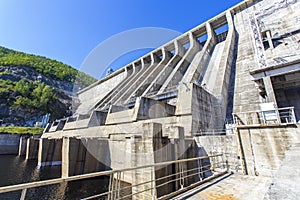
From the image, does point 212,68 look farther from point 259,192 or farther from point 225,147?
point 259,192

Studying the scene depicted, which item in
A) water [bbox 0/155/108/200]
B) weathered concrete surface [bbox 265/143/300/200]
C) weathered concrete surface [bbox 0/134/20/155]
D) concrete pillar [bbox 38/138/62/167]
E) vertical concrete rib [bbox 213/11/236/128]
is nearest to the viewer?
weathered concrete surface [bbox 265/143/300/200]

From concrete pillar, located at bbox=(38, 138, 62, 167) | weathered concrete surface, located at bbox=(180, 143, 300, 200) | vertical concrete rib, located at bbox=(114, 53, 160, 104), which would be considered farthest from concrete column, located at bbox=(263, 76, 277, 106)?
concrete pillar, located at bbox=(38, 138, 62, 167)

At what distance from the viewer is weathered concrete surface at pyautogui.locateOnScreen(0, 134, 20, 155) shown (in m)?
25.6

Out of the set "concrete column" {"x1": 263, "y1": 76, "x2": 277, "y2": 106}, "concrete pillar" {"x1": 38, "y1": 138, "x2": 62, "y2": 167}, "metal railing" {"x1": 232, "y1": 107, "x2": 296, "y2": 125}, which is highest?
"concrete column" {"x1": 263, "y1": 76, "x2": 277, "y2": 106}

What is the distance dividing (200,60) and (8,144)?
109 feet

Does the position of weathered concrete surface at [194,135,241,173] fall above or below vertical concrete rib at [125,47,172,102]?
below

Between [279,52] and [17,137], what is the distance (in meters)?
39.6

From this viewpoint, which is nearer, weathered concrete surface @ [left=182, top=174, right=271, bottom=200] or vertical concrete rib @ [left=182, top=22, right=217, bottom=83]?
weathered concrete surface @ [left=182, top=174, right=271, bottom=200]

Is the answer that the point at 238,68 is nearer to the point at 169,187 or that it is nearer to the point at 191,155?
the point at 191,155

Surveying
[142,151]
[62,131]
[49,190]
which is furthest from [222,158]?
[62,131]

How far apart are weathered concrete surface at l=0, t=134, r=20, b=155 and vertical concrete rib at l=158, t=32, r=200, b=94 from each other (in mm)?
27794

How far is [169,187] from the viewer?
632 cm

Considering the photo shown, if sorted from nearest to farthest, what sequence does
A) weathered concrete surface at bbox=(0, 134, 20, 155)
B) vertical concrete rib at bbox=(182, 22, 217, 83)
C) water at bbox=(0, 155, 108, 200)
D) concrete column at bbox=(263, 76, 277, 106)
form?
water at bbox=(0, 155, 108, 200), concrete column at bbox=(263, 76, 277, 106), vertical concrete rib at bbox=(182, 22, 217, 83), weathered concrete surface at bbox=(0, 134, 20, 155)

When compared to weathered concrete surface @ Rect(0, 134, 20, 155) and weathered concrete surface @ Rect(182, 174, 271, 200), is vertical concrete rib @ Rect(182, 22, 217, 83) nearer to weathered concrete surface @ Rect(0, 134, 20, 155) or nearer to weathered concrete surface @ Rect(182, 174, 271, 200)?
weathered concrete surface @ Rect(182, 174, 271, 200)
